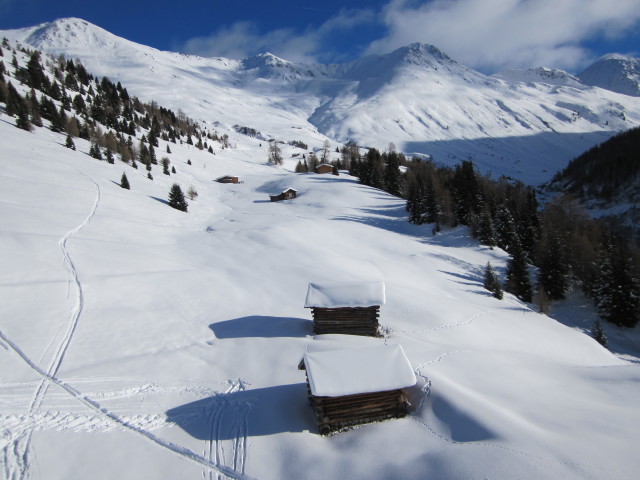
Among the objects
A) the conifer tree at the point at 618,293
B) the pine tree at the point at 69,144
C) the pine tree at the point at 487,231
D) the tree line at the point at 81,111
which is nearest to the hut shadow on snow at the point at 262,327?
the conifer tree at the point at 618,293

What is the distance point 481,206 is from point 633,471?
52478 millimetres

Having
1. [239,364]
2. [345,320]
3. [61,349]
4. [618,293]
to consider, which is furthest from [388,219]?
[61,349]

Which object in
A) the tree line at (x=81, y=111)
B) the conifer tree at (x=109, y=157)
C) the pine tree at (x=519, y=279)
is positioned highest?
the tree line at (x=81, y=111)

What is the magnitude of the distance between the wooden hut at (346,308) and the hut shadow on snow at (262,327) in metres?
1.07

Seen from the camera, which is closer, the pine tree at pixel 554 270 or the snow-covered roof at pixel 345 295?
the snow-covered roof at pixel 345 295

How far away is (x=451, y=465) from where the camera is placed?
28.1 ft

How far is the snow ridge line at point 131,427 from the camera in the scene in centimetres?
933

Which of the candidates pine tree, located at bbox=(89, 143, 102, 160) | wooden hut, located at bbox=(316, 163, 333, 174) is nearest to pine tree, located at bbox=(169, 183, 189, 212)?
pine tree, located at bbox=(89, 143, 102, 160)

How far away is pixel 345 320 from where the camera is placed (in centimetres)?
1803

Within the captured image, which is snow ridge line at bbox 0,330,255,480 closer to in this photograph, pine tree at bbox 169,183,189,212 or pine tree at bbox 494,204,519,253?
pine tree at bbox 169,183,189,212

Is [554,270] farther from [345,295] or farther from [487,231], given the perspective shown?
[345,295]

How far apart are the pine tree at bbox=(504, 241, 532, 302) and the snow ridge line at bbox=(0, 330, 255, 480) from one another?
37.5 meters

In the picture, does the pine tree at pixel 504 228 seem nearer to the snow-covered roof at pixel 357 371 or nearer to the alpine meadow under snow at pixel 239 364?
the alpine meadow under snow at pixel 239 364

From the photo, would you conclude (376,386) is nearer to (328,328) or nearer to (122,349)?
(328,328)
